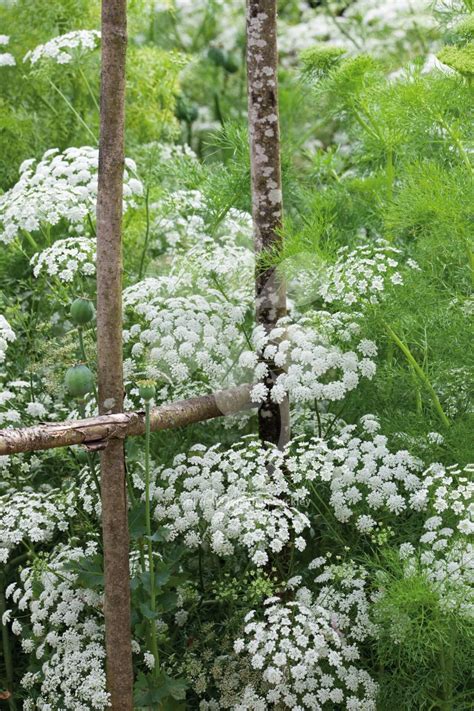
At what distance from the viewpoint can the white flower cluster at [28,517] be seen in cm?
239

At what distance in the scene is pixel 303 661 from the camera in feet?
7.18

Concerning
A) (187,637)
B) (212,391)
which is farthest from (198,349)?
(187,637)

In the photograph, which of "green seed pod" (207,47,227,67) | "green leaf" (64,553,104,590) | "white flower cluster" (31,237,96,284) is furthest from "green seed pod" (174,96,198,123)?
"green leaf" (64,553,104,590)

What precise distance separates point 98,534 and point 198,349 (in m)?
0.52

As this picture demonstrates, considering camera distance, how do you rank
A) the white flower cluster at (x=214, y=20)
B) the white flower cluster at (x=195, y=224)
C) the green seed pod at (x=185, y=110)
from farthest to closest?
the white flower cluster at (x=214, y=20)
the green seed pod at (x=185, y=110)
the white flower cluster at (x=195, y=224)

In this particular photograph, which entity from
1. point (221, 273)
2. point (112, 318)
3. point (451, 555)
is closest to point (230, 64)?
point (221, 273)

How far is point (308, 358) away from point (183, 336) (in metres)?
0.35

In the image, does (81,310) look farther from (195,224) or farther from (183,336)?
(195,224)

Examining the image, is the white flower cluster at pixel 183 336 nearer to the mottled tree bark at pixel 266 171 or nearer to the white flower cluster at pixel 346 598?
the mottled tree bark at pixel 266 171

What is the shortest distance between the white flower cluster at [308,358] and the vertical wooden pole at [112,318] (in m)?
0.38

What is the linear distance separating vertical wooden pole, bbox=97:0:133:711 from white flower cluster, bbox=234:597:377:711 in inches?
11.3

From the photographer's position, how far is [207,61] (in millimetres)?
5754

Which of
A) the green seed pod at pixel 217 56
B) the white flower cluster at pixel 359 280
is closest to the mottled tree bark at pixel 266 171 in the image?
the white flower cluster at pixel 359 280

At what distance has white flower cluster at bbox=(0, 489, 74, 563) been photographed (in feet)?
7.84
